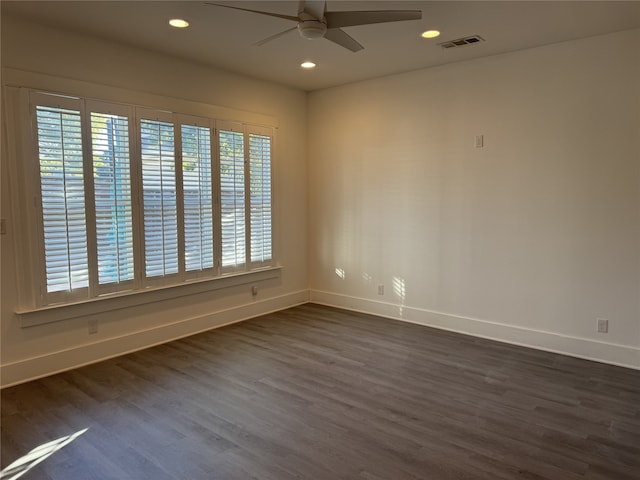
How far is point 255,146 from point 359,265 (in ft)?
6.69

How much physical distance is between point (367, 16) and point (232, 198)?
9.52ft

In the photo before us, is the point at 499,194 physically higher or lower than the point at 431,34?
lower

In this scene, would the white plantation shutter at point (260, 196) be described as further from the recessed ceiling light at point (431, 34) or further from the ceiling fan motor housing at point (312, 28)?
the ceiling fan motor housing at point (312, 28)

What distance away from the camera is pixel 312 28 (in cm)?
269

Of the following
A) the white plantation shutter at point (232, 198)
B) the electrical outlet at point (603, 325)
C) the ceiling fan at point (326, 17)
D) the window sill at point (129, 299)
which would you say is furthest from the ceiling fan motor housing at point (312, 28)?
the electrical outlet at point (603, 325)

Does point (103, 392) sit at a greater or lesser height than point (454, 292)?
lesser

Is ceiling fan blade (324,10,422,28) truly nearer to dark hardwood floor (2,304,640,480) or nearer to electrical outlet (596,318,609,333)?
dark hardwood floor (2,304,640,480)

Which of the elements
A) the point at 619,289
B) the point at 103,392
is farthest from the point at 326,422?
the point at 619,289

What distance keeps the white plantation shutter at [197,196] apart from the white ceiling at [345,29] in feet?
2.76

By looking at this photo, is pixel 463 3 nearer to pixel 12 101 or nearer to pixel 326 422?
pixel 326 422

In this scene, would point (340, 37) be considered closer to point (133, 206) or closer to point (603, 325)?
point (133, 206)

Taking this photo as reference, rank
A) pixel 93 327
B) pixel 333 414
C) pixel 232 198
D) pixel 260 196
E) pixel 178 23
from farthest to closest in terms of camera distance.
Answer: pixel 260 196 < pixel 232 198 < pixel 93 327 < pixel 178 23 < pixel 333 414

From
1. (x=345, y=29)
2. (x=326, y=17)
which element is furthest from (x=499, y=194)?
(x=326, y=17)

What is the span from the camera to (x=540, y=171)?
4.21 meters
